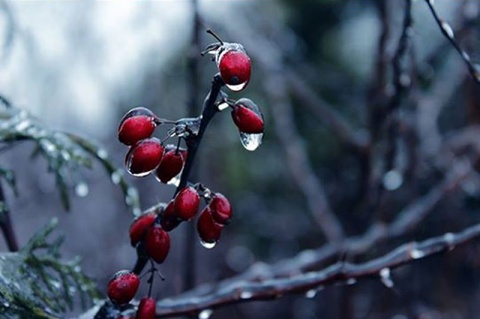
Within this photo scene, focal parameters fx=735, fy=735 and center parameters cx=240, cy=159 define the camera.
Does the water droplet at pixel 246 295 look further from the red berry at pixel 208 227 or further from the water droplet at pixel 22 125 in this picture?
the water droplet at pixel 22 125

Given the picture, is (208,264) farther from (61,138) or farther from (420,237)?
(61,138)

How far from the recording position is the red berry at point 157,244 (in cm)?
97

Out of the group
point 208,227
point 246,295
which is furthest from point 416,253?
point 208,227

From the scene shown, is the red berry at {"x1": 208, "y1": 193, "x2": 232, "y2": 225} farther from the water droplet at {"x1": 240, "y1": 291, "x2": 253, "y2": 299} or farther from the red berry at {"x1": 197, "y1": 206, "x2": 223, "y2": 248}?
the water droplet at {"x1": 240, "y1": 291, "x2": 253, "y2": 299}

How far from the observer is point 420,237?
10.1 ft

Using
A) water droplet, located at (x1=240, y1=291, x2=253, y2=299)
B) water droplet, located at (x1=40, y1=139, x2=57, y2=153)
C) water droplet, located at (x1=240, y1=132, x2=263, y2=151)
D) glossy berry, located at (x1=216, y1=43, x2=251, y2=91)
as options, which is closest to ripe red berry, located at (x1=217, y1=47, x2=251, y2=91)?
glossy berry, located at (x1=216, y1=43, x2=251, y2=91)

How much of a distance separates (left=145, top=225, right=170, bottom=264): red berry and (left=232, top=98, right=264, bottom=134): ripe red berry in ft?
0.60

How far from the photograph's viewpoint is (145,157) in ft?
3.02

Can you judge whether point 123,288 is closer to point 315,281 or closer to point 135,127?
point 135,127

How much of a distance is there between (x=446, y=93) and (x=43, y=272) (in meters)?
2.37

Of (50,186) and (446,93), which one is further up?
(50,186)

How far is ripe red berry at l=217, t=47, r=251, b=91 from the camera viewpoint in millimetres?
849

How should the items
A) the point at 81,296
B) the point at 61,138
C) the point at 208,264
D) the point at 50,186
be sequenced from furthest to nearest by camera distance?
1. the point at 208,264
2. the point at 50,186
3. the point at 61,138
4. the point at 81,296

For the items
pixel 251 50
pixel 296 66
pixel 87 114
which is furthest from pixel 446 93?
pixel 87 114
